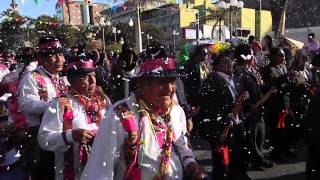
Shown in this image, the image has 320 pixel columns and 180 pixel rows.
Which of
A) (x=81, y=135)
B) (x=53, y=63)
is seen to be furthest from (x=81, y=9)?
(x=81, y=135)

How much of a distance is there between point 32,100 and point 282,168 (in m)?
3.88

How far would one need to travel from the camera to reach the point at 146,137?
2.54 metres

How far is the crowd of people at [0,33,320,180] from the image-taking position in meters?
2.55

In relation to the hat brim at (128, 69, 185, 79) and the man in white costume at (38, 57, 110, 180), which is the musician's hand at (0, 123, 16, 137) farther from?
the hat brim at (128, 69, 185, 79)

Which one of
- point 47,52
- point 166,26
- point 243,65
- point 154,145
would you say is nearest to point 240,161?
point 243,65

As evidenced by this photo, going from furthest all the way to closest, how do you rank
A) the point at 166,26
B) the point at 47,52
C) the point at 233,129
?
the point at 166,26 → the point at 233,129 → the point at 47,52

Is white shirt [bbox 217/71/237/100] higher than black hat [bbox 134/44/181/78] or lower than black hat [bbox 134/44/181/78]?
lower

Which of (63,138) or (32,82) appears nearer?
(63,138)

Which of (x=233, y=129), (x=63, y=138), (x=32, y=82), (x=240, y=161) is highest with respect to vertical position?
(x=32, y=82)

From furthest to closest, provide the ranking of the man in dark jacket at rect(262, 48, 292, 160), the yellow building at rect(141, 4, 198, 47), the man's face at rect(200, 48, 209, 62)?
the yellow building at rect(141, 4, 198, 47) → the man's face at rect(200, 48, 209, 62) → the man in dark jacket at rect(262, 48, 292, 160)

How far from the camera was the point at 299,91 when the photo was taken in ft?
23.2

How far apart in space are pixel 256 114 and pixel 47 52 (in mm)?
2962

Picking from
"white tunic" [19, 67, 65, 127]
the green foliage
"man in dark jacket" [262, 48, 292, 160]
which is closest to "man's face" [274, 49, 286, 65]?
"man in dark jacket" [262, 48, 292, 160]

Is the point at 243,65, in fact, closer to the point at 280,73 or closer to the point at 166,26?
the point at 280,73
